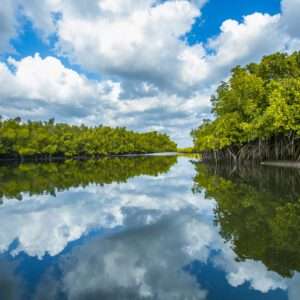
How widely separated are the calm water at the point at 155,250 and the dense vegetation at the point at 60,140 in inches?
2021

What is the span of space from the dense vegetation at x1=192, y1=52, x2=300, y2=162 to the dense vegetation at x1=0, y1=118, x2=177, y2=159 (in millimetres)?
43361

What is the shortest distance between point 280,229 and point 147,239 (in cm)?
320

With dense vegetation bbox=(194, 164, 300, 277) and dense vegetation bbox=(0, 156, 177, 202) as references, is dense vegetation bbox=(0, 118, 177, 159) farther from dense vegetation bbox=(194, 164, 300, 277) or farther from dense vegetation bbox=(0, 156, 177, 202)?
dense vegetation bbox=(194, 164, 300, 277)

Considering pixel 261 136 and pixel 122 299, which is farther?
pixel 261 136

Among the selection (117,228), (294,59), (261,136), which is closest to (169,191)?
(117,228)

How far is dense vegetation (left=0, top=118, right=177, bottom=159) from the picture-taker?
→ 5619 centimetres

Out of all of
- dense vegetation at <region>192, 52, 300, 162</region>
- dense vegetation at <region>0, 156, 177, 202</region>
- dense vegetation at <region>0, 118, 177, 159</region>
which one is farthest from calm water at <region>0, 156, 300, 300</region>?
dense vegetation at <region>0, 118, 177, 159</region>

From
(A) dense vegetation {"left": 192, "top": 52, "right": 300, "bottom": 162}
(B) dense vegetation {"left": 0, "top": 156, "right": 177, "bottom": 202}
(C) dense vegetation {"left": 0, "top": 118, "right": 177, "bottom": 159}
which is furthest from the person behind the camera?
(C) dense vegetation {"left": 0, "top": 118, "right": 177, "bottom": 159}

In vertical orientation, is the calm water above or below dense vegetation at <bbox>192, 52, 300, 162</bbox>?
below

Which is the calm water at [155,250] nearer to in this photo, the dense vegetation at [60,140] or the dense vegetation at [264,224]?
the dense vegetation at [264,224]

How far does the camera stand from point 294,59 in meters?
25.4

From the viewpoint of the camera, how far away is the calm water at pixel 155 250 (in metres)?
3.96

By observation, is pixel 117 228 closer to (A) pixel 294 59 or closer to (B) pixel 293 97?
(B) pixel 293 97

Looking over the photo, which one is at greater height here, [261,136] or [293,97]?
[293,97]
